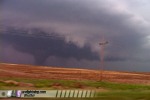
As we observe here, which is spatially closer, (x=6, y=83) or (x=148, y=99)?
(x=148, y=99)

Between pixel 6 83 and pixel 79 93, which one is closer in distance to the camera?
pixel 79 93

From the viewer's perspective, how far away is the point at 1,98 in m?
40.3

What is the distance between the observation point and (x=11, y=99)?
3991 cm

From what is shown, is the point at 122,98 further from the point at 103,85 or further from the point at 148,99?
the point at 103,85

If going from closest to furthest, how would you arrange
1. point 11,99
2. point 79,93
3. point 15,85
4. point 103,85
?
1. point 11,99
2. point 79,93
3. point 15,85
4. point 103,85

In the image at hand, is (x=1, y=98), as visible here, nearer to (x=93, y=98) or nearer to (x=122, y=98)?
(x=93, y=98)

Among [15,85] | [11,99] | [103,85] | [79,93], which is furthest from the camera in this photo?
[103,85]

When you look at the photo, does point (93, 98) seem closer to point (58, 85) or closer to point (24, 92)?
point (24, 92)

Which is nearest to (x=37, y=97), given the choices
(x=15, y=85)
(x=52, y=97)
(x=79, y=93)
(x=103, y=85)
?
(x=52, y=97)

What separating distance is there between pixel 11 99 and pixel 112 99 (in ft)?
36.1

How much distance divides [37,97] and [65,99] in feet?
12.3

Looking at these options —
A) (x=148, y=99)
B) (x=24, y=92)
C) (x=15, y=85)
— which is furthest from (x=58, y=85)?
(x=148, y=99)

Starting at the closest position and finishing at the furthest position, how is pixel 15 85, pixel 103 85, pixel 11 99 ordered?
pixel 11 99, pixel 15 85, pixel 103 85

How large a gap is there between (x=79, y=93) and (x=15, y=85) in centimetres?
1799
